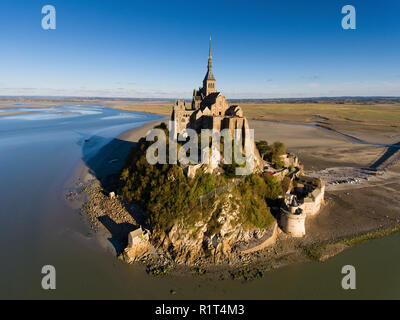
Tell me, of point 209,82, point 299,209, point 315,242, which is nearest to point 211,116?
point 209,82

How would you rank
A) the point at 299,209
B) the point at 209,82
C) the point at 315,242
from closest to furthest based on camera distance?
the point at 315,242, the point at 299,209, the point at 209,82

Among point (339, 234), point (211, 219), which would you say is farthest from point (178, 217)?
point (339, 234)

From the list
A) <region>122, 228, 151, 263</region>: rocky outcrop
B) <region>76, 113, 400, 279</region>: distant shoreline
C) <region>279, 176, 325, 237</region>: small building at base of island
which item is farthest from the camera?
<region>279, 176, 325, 237</region>: small building at base of island

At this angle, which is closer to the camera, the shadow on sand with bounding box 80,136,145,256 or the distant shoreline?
the distant shoreline

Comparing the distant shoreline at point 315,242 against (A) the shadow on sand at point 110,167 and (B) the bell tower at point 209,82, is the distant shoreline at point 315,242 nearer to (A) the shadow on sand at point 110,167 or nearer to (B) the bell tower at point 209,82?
(A) the shadow on sand at point 110,167

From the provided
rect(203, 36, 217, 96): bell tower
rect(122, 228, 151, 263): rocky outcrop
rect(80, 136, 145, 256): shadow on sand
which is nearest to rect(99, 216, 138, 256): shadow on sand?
rect(80, 136, 145, 256): shadow on sand

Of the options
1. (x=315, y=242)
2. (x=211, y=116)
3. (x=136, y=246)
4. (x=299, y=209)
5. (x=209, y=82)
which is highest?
(x=209, y=82)

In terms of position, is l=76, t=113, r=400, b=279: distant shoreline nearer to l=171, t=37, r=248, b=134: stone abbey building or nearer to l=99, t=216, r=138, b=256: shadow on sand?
l=99, t=216, r=138, b=256: shadow on sand

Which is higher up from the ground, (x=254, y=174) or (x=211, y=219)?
(x=254, y=174)

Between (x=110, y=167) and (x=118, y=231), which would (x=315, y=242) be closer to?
(x=118, y=231)

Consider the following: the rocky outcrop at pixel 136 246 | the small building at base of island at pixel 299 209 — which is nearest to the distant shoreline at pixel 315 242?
the small building at base of island at pixel 299 209
